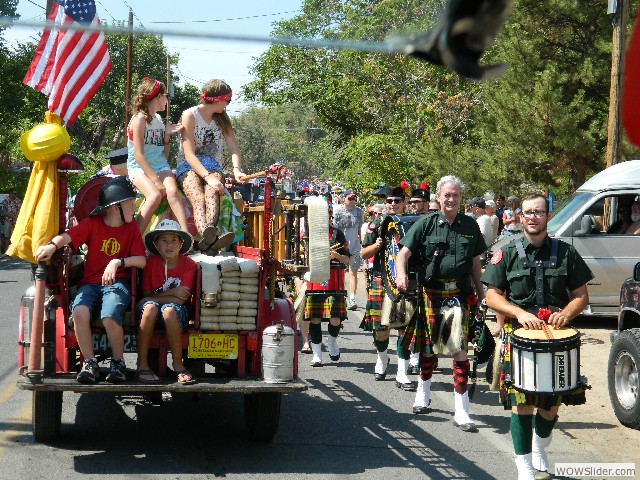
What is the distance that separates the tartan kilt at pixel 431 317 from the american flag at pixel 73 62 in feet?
16.9

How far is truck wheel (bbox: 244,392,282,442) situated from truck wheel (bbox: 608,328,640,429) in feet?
9.91

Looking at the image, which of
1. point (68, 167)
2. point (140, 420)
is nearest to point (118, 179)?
point (68, 167)

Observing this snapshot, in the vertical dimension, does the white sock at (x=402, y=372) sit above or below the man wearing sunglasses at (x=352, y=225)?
below

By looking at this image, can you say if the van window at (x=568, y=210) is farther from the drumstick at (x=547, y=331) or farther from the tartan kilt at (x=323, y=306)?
the drumstick at (x=547, y=331)

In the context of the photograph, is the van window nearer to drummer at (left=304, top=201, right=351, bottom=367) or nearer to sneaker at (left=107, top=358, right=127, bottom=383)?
drummer at (left=304, top=201, right=351, bottom=367)

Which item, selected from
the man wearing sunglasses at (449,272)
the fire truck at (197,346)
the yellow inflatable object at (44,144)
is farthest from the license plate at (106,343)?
the man wearing sunglasses at (449,272)

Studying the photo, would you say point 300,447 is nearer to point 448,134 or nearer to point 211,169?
point 211,169

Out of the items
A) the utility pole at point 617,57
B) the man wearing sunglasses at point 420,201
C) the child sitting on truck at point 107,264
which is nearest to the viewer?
the child sitting on truck at point 107,264

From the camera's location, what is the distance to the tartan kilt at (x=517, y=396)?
6594 millimetres

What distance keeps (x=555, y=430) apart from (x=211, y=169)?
369 centimetres

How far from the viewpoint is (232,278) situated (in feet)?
24.4

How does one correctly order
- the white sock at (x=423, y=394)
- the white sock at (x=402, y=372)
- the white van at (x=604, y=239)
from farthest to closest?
the white van at (x=604, y=239), the white sock at (x=402, y=372), the white sock at (x=423, y=394)

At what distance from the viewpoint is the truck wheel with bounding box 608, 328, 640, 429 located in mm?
8414

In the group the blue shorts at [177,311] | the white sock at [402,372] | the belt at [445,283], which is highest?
the belt at [445,283]
